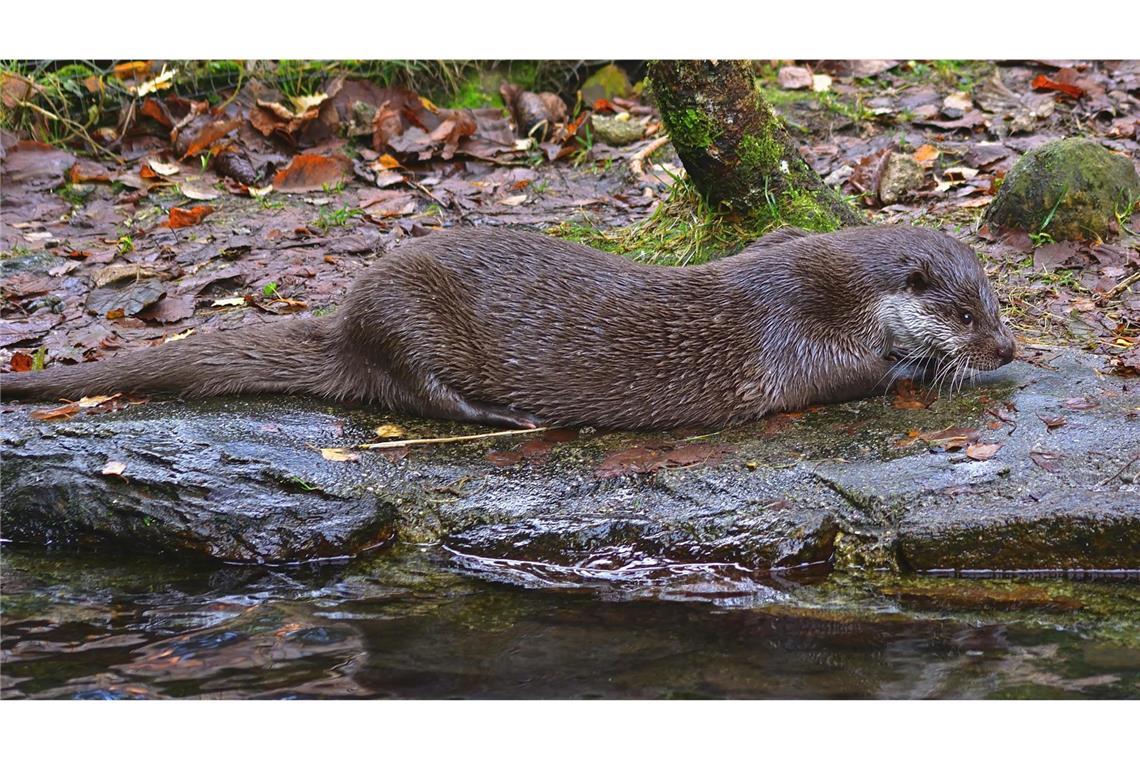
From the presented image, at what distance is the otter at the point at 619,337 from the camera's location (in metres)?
3.88

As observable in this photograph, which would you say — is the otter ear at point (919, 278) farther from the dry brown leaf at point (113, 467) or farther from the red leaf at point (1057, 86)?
the red leaf at point (1057, 86)

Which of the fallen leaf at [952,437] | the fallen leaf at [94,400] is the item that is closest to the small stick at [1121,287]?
the fallen leaf at [952,437]

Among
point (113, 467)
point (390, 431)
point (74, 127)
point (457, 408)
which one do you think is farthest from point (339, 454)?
point (74, 127)

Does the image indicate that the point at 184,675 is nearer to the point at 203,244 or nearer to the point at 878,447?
the point at 878,447

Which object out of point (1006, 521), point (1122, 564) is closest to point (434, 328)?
point (1006, 521)

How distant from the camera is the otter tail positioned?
13.2ft

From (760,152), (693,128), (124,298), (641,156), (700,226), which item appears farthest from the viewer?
(641,156)

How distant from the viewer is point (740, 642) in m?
2.93

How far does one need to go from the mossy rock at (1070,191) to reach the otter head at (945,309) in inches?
46.4

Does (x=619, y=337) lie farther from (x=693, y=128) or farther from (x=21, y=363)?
(x=21, y=363)

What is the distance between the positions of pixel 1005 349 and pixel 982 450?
530 millimetres

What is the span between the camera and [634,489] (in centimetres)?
348

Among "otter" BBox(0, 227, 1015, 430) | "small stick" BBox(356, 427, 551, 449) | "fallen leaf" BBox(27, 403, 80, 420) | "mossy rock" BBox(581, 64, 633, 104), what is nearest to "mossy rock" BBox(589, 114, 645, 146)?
"mossy rock" BBox(581, 64, 633, 104)

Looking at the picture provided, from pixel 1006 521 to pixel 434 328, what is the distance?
5.94ft
